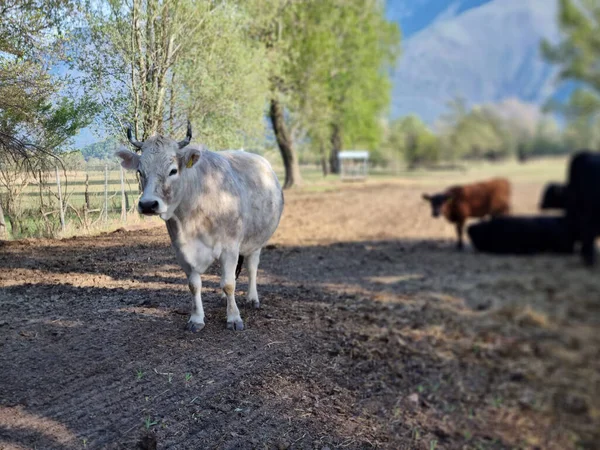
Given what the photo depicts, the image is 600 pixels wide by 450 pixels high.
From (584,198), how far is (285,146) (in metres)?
9.47

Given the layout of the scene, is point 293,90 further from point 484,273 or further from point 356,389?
point 484,273

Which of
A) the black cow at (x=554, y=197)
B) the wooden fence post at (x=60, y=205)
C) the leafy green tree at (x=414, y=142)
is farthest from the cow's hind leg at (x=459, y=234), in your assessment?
the wooden fence post at (x=60, y=205)

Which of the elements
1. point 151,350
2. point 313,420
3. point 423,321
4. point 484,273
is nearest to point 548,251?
point 484,273

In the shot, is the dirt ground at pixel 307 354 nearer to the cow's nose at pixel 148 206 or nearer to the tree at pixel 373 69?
the tree at pixel 373 69

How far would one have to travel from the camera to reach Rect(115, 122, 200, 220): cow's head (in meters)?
3.60

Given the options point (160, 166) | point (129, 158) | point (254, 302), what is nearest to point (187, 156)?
point (160, 166)

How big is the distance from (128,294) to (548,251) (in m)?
5.14

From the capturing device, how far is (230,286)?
4.69 m

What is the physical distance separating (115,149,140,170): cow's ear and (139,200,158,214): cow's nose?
0.41 m

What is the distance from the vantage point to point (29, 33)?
192 inches

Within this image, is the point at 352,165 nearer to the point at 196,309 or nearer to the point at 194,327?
the point at 196,309

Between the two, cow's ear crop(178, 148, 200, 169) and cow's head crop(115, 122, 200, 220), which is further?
cow's ear crop(178, 148, 200, 169)

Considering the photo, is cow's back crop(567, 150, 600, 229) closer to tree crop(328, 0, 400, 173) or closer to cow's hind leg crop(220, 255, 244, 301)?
tree crop(328, 0, 400, 173)

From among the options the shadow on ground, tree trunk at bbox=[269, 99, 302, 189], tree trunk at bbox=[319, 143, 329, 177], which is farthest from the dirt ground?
tree trunk at bbox=[269, 99, 302, 189]
